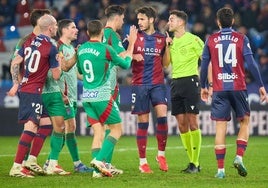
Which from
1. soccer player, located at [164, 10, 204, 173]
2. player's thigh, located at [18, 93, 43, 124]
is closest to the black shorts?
soccer player, located at [164, 10, 204, 173]

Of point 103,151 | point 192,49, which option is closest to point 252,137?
point 192,49

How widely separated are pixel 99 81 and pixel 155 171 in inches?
73.5

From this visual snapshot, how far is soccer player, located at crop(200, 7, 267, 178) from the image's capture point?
12523mm

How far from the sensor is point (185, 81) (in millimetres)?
13945

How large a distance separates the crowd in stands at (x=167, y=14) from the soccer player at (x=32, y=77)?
10425mm

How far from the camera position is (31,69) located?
510 inches

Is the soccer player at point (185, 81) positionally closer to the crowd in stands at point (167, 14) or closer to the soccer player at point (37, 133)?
the soccer player at point (37, 133)

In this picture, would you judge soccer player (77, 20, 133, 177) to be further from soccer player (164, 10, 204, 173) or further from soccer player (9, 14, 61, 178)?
soccer player (164, 10, 204, 173)

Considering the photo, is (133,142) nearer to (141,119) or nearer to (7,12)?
(141,119)

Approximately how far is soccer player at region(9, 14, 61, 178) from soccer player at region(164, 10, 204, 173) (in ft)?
6.51

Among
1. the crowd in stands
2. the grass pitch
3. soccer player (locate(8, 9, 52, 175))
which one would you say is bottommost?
the grass pitch

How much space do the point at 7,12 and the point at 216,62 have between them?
51.3ft

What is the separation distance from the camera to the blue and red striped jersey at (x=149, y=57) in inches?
549

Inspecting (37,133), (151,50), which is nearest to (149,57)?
(151,50)
